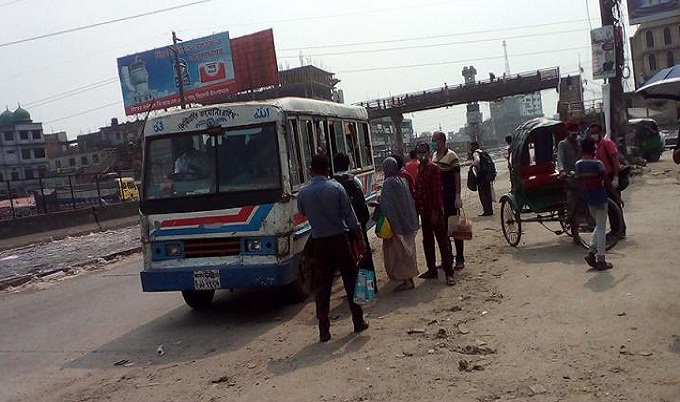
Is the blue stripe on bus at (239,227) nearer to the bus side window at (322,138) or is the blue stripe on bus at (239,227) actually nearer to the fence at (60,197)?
the bus side window at (322,138)

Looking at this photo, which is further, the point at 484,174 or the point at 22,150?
the point at 22,150

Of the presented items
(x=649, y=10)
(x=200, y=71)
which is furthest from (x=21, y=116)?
(x=649, y=10)

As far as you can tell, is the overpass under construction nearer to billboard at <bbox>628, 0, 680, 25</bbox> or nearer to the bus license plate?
billboard at <bbox>628, 0, 680, 25</bbox>

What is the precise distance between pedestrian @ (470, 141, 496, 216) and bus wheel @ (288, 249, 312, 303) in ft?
23.3

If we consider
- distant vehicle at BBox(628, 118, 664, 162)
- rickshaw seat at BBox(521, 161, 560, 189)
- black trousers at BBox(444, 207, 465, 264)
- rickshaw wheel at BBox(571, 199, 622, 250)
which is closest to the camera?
rickshaw wheel at BBox(571, 199, 622, 250)

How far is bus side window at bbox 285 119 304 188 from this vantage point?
26.0ft

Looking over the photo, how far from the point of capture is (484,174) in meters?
14.6

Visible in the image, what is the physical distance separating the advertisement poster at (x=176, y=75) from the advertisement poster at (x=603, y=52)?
30.5 meters

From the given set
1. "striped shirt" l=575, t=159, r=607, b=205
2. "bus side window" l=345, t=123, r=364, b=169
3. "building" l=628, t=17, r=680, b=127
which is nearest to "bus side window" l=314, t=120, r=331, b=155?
"bus side window" l=345, t=123, r=364, b=169

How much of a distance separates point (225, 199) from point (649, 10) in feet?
222

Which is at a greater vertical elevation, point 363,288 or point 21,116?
point 21,116

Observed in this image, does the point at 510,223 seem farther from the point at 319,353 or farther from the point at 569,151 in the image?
the point at 319,353

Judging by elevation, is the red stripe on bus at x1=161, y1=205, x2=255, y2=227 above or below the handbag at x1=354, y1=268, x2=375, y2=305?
above

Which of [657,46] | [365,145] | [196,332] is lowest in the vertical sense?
[196,332]
